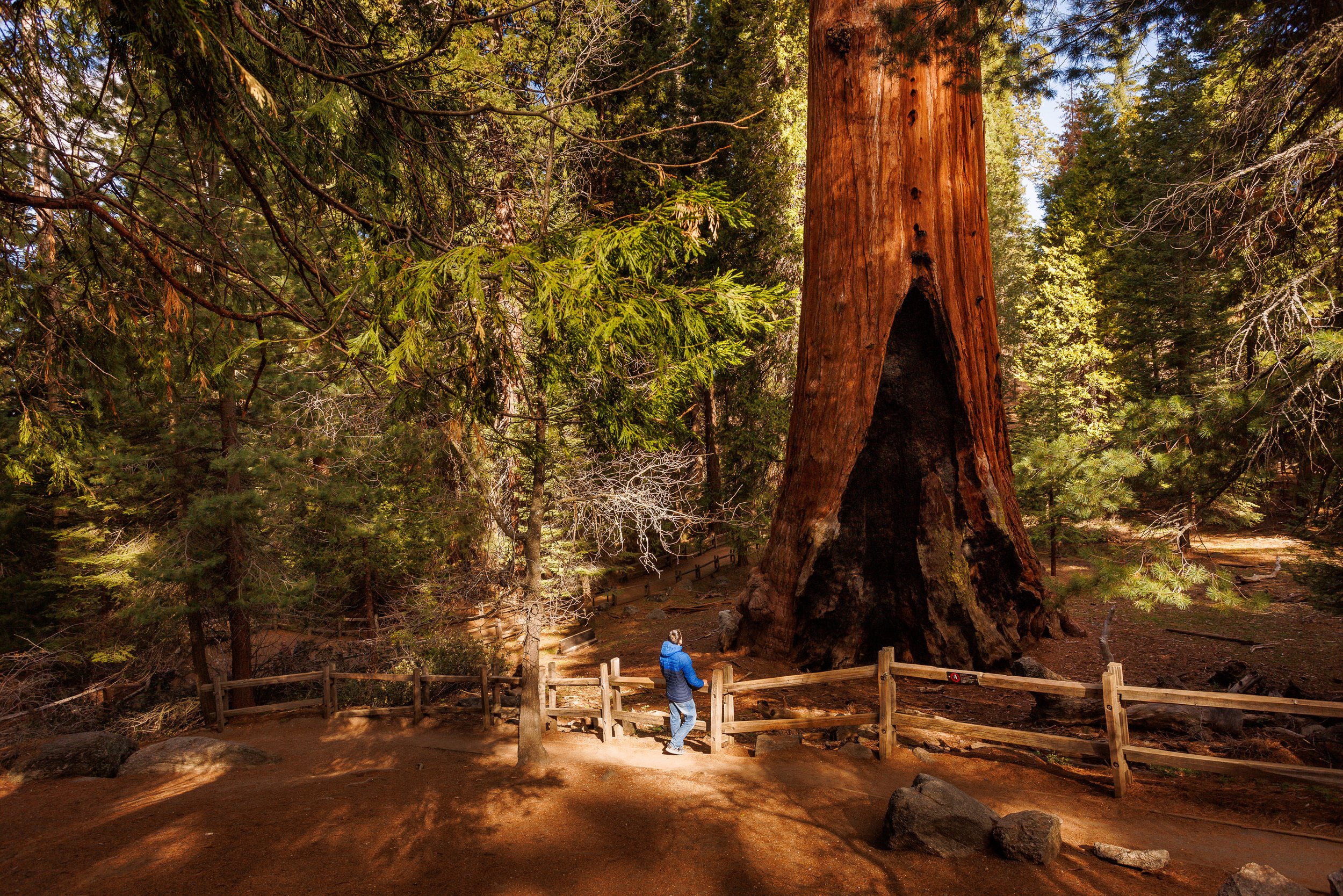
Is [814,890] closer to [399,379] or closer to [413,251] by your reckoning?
[399,379]

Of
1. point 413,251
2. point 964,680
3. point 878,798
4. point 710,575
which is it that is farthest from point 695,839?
point 710,575

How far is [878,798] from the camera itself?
610cm

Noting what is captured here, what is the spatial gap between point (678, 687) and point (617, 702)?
6.70 feet

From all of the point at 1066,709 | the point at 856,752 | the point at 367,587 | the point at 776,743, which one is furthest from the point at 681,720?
the point at 367,587

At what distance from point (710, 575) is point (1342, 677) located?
56.9ft

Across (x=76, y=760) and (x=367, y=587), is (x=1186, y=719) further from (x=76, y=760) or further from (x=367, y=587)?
(x=367, y=587)

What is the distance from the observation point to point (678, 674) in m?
7.69

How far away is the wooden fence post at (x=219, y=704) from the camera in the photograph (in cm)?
1195

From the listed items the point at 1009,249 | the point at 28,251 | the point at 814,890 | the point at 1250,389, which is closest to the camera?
the point at 814,890

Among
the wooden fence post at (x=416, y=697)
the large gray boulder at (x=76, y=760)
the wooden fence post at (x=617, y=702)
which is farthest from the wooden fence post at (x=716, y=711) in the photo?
the large gray boulder at (x=76, y=760)

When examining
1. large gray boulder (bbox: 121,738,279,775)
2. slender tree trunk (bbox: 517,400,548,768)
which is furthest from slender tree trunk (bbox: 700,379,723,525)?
large gray boulder (bbox: 121,738,279,775)

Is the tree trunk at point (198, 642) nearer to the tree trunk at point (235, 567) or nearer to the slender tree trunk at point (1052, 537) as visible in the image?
the tree trunk at point (235, 567)

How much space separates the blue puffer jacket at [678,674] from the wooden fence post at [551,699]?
3.10m

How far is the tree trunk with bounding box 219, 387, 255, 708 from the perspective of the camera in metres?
13.5
